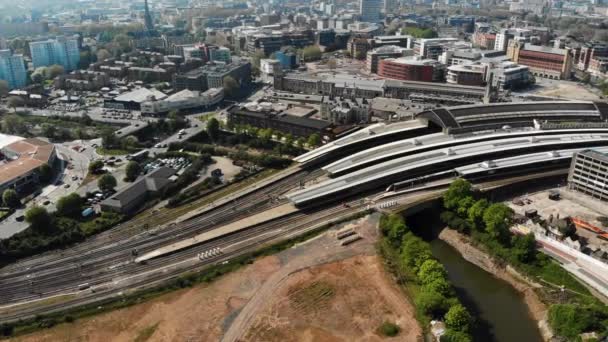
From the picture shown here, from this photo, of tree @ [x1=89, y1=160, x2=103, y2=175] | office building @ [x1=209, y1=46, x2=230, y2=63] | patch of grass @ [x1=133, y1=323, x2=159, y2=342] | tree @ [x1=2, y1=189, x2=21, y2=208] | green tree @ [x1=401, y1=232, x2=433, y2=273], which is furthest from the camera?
office building @ [x1=209, y1=46, x2=230, y2=63]

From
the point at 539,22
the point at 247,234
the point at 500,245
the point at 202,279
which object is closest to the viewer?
the point at 202,279

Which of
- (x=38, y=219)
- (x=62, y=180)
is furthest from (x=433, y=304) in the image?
(x=62, y=180)

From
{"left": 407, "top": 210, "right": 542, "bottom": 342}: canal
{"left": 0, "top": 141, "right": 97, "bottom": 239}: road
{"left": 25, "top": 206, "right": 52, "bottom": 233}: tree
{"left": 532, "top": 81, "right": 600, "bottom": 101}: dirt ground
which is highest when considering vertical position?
{"left": 532, "top": 81, "right": 600, "bottom": 101}: dirt ground

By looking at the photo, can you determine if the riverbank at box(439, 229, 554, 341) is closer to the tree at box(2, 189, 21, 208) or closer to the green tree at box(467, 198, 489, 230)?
the green tree at box(467, 198, 489, 230)

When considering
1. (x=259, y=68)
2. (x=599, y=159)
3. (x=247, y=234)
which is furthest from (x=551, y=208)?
(x=259, y=68)

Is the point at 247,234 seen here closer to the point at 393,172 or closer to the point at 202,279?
the point at 202,279

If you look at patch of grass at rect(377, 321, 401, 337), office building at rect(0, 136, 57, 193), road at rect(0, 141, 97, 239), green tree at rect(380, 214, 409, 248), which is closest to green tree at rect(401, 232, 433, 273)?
green tree at rect(380, 214, 409, 248)

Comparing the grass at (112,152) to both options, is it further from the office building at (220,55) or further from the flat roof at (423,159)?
the office building at (220,55)
